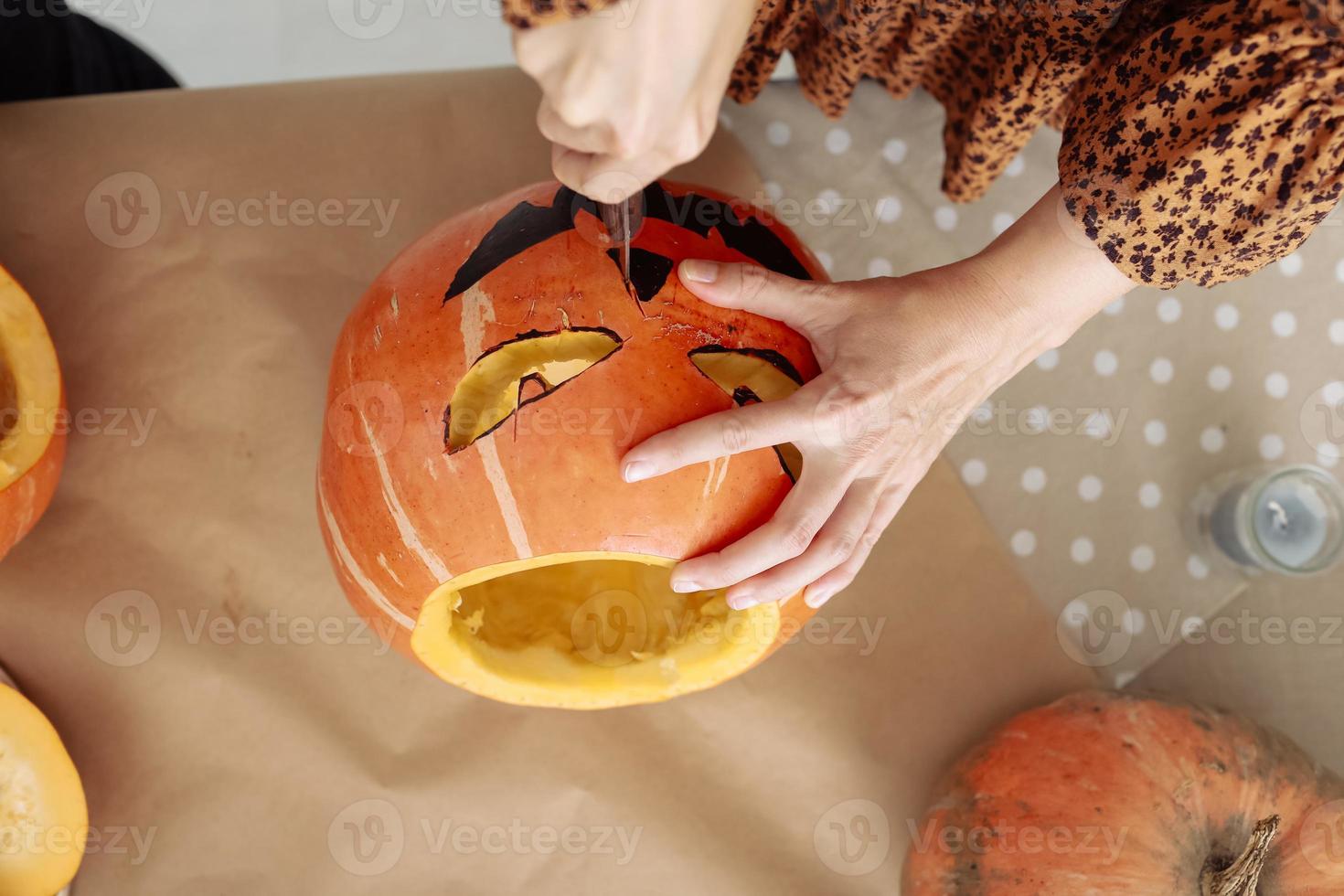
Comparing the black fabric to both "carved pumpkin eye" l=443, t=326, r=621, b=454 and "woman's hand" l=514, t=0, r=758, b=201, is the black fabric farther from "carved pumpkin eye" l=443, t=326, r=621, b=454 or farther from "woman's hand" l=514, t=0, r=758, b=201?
"woman's hand" l=514, t=0, r=758, b=201

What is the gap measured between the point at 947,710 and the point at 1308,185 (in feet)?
2.13

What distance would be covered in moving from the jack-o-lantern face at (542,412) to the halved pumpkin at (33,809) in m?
0.36

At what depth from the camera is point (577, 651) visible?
85 cm

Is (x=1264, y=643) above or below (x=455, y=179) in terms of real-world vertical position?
below

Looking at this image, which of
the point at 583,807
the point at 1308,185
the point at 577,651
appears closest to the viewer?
the point at 1308,185

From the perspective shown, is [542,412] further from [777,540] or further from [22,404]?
[22,404]

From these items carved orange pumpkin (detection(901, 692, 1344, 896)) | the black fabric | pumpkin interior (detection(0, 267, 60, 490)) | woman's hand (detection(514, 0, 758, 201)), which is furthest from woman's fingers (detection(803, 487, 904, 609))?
the black fabric

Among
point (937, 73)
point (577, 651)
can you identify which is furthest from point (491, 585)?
point (937, 73)

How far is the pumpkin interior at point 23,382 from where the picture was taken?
33.3 inches

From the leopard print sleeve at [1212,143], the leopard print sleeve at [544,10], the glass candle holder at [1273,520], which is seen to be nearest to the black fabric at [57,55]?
the leopard print sleeve at [544,10]

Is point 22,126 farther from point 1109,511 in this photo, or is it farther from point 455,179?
point 1109,511

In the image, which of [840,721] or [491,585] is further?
[840,721]

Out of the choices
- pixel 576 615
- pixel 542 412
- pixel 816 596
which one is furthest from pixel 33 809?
pixel 816 596

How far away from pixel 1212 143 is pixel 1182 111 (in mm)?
34
